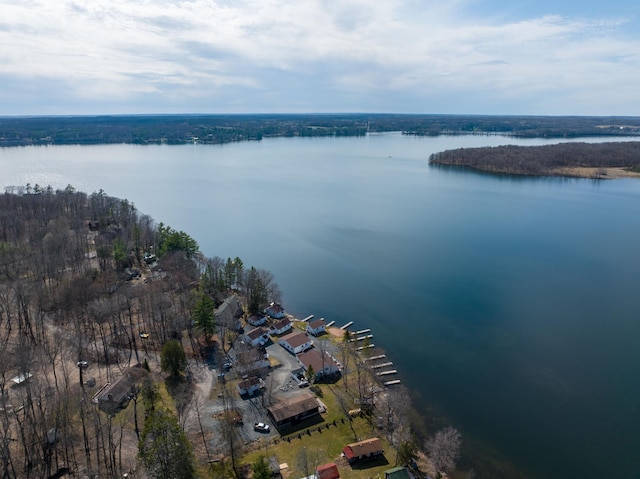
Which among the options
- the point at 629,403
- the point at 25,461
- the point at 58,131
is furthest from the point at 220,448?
the point at 58,131

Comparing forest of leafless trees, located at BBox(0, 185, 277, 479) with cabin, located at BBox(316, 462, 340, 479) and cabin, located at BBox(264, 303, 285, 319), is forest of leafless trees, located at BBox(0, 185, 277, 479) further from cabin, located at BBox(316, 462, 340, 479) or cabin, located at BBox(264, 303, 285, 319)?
cabin, located at BBox(316, 462, 340, 479)

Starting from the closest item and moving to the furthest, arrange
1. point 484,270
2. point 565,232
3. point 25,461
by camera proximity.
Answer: point 25,461 → point 484,270 → point 565,232

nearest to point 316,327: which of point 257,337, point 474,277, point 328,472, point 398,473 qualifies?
point 257,337

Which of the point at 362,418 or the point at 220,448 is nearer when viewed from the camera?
the point at 220,448

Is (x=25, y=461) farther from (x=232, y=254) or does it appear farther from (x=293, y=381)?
(x=232, y=254)

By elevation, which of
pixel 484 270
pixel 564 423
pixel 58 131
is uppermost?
pixel 58 131

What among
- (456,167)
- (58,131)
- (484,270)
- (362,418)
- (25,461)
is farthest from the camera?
(58,131)
